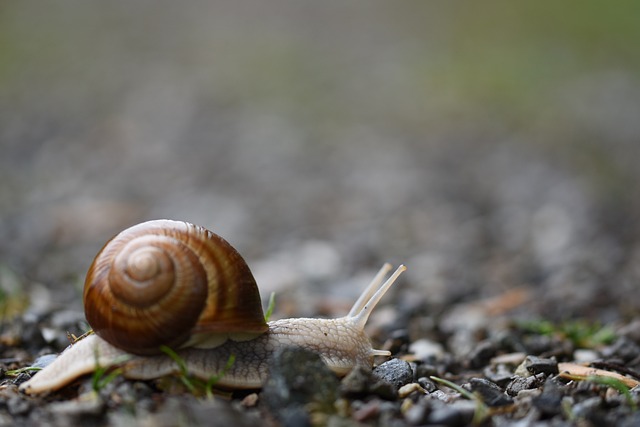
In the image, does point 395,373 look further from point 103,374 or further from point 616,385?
point 103,374

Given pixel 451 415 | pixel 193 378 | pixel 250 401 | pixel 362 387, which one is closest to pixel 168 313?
pixel 193 378

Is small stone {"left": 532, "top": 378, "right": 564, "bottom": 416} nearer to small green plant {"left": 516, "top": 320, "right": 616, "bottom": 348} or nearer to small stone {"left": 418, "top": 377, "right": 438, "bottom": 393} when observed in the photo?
small stone {"left": 418, "top": 377, "right": 438, "bottom": 393}

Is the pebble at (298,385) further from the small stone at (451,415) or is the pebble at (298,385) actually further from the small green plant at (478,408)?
the small green plant at (478,408)

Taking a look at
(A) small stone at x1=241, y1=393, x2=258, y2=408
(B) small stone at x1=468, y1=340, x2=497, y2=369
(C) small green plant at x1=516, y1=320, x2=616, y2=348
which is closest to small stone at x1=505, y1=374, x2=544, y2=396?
(B) small stone at x1=468, y1=340, x2=497, y2=369

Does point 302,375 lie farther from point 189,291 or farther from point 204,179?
point 204,179

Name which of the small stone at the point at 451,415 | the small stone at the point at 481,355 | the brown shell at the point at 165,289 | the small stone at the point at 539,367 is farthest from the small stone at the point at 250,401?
the small stone at the point at 481,355

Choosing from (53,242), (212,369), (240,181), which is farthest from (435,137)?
(212,369)
